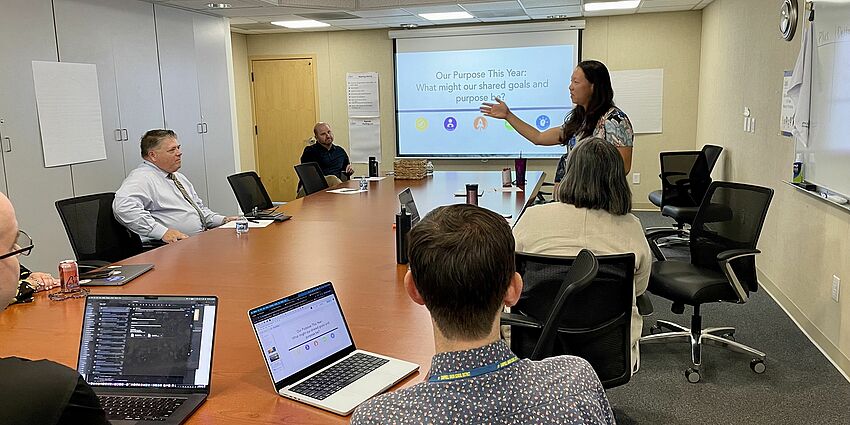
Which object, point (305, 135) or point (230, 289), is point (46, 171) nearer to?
point (230, 289)

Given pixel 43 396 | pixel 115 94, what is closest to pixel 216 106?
pixel 115 94

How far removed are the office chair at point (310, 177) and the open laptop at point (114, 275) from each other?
256 cm

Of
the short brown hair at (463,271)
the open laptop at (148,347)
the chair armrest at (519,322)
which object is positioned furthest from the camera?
the chair armrest at (519,322)

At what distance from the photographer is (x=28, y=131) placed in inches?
177

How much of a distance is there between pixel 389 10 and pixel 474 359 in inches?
241

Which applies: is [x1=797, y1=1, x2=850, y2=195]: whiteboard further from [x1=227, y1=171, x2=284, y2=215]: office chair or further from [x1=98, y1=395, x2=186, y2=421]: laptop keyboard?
[x1=227, y1=171, x2=284, y2=215]: office chair

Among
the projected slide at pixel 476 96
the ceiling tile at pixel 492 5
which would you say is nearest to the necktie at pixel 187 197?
the ceiling tile at pixel 492 5

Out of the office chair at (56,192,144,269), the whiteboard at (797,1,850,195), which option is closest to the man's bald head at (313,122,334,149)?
the office chair at (56,192,144,269)

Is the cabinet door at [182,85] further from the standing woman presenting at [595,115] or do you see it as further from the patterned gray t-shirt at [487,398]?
the patterned gray t-shirt at [487,398]

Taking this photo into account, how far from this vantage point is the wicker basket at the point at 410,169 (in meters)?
5.78

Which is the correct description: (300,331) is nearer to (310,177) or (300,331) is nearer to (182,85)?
(310,177)

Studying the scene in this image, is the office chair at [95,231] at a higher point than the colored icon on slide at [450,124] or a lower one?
lower

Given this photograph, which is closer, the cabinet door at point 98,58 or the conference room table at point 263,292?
the conference room table at point 263,292

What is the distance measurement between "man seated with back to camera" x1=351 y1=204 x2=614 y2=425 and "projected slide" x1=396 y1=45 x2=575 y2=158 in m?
7.04
